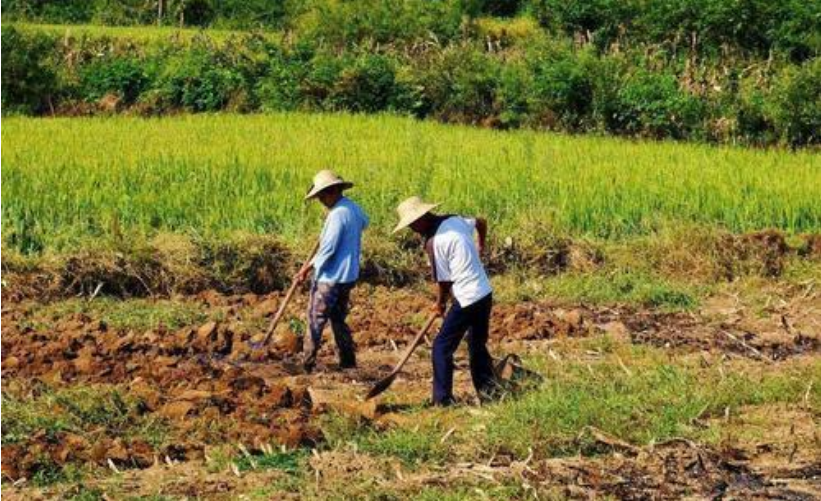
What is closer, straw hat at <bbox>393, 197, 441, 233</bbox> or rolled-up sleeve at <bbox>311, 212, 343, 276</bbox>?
straw hat at <bbox>393, 197, 441, 233</bbox>

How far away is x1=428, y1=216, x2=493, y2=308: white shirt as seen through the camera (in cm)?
761

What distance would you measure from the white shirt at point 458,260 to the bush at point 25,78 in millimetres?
13292

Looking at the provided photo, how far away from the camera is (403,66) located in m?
21.2

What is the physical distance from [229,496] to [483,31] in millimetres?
22137

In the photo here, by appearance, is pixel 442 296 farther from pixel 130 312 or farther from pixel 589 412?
pixel 130 312

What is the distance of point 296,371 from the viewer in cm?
882

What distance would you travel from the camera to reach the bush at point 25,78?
2000cm

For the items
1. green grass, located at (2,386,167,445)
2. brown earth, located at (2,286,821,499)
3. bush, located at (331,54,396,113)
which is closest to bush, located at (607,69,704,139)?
bush, located at (331,54,396,113)

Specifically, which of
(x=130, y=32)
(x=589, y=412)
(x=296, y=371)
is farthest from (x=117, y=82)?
(x=589, y=412)

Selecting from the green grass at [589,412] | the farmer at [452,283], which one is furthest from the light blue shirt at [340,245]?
the green grass at [589,412]

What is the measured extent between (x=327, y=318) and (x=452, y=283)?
1281mm

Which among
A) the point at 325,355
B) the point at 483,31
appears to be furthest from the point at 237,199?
the point at 483,31

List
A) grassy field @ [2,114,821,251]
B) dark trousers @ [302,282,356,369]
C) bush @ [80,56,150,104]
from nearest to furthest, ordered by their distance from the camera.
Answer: dark trousers @ [302,282,356,369], grassy field @ [2,114,821,251], bush @ [80,56,150,104]

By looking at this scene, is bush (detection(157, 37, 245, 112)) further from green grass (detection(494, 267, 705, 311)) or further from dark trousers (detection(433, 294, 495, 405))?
dark trousers (detection(433, 294, 495, 405))
